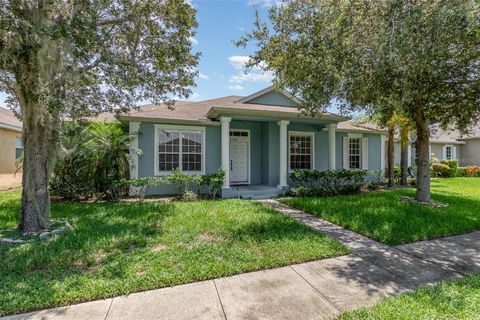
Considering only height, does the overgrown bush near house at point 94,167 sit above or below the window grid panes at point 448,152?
below

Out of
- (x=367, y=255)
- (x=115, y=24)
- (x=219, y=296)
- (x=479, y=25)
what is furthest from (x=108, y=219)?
(x=479, y=25)

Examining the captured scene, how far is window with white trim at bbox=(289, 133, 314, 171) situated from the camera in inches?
510

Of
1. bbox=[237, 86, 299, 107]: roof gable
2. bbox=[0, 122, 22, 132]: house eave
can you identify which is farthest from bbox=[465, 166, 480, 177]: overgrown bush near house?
bbox=[0, 122, 22, 132]: house eave

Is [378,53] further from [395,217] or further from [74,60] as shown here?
[74,60]

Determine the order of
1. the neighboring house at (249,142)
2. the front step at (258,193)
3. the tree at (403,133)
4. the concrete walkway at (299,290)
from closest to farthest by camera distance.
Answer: the concrete walkway at (299,290) < the neighboring house at (249,142) < the front step at (258,193) < the tree at (403,133)

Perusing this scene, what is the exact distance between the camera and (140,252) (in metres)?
4.61

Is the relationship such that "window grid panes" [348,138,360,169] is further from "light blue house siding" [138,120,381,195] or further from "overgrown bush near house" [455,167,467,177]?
"overgrown bush near house" [455,167,467,177]

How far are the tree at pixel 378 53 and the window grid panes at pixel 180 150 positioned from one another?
4.42m

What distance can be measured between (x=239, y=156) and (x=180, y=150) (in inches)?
121

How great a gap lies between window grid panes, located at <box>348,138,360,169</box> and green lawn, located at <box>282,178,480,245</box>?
A: 4.65 meters

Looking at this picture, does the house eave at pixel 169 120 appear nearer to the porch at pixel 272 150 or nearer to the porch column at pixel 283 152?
the porch at pixel 272 150

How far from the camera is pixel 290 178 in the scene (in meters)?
11.9

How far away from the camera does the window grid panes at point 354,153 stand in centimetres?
1452

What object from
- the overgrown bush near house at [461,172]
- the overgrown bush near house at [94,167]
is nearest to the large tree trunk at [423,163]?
the overgrown bush near house at [94,167]
